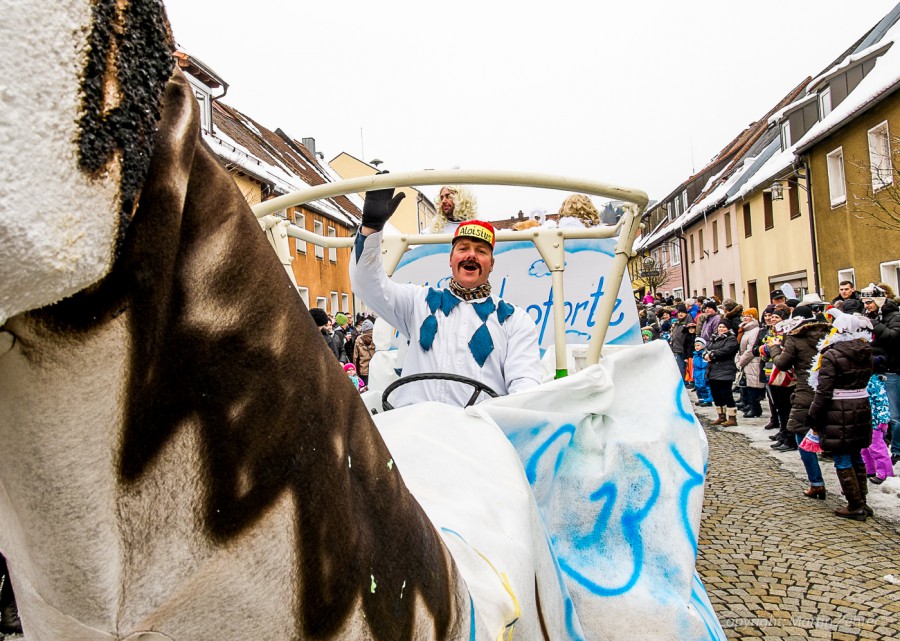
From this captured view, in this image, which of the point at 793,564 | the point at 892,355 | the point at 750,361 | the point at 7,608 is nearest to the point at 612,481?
the point at 7,608

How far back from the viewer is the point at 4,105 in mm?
419

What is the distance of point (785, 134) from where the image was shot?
20.9 m

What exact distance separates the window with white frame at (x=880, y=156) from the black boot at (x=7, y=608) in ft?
48.8

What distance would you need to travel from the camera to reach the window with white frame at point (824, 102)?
17.5 meters

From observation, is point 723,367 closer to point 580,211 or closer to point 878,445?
point 878,445

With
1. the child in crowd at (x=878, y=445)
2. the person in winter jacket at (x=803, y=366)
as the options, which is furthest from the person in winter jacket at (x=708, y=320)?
the child in crowd at (x=878, y=445)

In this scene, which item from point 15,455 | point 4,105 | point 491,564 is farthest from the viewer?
point 491,564

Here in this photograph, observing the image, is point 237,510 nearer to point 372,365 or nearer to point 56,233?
point 56,233

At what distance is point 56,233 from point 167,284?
123 mm

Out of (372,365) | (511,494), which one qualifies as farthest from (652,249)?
(511,494)

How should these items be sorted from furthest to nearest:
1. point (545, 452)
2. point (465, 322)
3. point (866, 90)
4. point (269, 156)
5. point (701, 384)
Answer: point (269, 156) < point (866, 90) < point (701, 384) < point (465, 322) < point (545, 452)

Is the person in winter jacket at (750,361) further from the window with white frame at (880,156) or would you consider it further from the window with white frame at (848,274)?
the window with white frame at (848,274)

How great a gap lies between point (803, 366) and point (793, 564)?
2628 mm

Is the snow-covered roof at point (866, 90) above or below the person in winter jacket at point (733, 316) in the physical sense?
above
